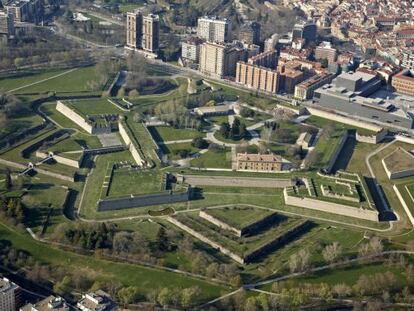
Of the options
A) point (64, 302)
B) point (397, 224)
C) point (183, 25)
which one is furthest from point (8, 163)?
point (183, 25)

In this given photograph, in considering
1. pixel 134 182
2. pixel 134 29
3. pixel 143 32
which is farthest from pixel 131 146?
pixel 134 29

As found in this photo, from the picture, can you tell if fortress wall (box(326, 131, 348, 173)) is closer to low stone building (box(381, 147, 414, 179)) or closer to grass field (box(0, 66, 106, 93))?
low stone building (box(381, 147, 414, 179))

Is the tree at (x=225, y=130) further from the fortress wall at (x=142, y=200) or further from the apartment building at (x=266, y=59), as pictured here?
the apartment building at (x=266, y=59)

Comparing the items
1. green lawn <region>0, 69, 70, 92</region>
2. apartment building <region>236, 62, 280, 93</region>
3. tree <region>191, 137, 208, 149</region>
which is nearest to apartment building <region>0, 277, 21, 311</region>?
tree <region>191, 137, 208, 149</region>

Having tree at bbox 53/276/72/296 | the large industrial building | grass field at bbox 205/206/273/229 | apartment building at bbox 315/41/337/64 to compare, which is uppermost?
apartment building at bbox 315/41/337/64

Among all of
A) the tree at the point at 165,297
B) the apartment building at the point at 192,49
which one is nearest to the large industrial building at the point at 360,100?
the apartment building at the point at 192,49

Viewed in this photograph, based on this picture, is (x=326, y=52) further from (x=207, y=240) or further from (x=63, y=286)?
(x=63, y=286)
